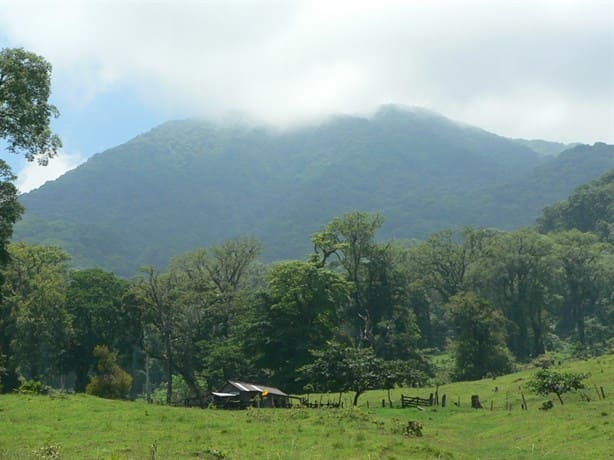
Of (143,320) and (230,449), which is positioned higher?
(143,320)

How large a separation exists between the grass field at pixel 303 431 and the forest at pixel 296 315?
1669 cm

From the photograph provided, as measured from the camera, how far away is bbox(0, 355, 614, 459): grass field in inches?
1195

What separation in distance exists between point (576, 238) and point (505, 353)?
40.5 metres

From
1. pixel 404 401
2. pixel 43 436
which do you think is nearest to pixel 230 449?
pixel 43 436

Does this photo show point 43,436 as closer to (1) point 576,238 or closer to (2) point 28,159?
(2) point 28,159

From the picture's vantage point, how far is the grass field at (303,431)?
30359mm

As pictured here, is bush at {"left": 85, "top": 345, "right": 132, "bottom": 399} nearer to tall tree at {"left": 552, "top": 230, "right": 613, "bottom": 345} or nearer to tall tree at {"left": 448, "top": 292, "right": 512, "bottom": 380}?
tall tree at {"left": 448, "top": 292, "right": 512, "bottom": 380}

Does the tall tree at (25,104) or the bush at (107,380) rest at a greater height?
the tall tree at (25,104)

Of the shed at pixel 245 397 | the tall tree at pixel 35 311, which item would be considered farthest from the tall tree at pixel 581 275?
the tall tree at pixel 35 311

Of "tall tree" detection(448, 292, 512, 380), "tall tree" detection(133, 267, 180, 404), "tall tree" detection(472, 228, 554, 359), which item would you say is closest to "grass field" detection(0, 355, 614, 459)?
"tall tree" detection(448, 292, 512, 380)

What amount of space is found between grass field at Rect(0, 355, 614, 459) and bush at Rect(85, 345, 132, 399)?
21771mm

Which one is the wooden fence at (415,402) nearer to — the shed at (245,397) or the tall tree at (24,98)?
the shed at (245,397)

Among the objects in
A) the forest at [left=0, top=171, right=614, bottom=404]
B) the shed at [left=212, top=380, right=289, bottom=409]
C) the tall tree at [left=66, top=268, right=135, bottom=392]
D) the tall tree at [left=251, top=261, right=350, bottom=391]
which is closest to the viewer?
the shed at [left=212, top=380, right=289, bottom=409]

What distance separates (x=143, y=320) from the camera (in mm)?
83938
